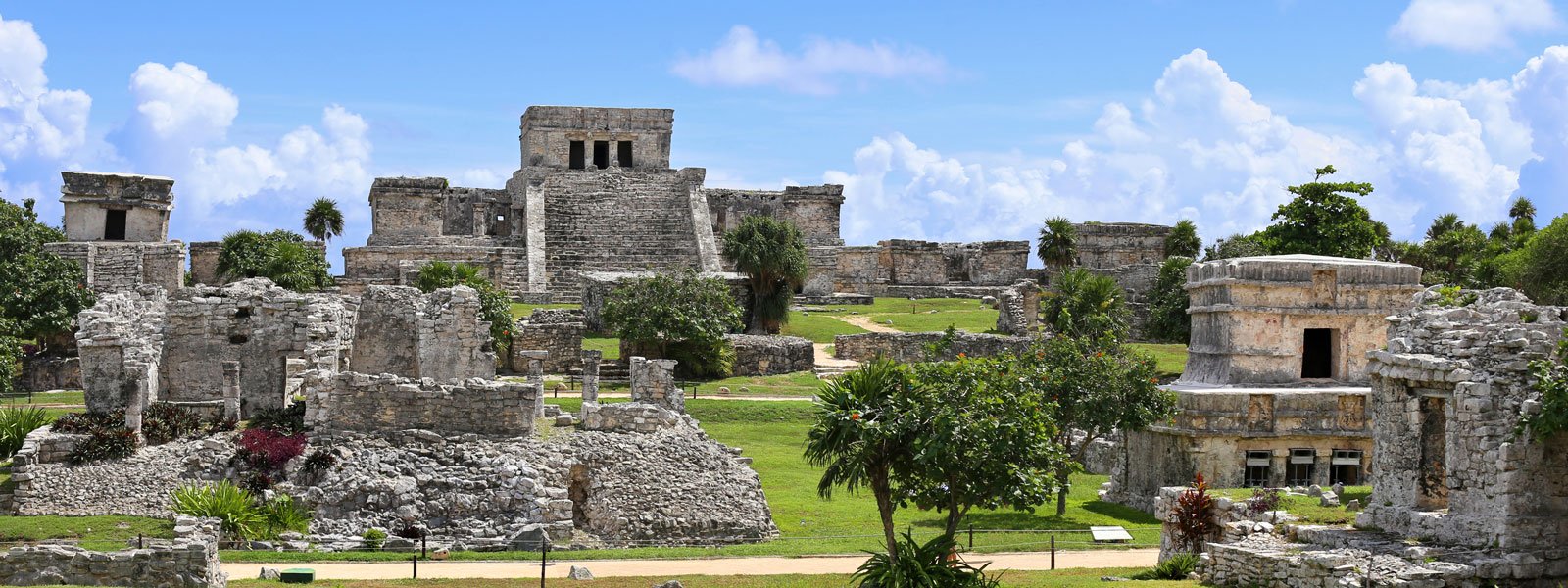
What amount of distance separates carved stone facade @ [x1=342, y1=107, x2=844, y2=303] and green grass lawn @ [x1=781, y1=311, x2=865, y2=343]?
3.54 metres

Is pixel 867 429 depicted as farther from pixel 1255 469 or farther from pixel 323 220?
pixel 323 220

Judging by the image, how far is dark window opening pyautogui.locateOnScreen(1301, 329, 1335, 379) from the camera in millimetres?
29438

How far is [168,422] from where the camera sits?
78.4 feet

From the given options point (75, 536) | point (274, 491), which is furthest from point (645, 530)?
point (75, 536)

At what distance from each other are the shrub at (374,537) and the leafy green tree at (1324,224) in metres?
36.3

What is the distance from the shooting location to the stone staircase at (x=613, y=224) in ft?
178

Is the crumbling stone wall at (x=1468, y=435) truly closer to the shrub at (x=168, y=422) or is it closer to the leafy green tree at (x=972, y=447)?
the leafy green tree at (x=972, y=447)

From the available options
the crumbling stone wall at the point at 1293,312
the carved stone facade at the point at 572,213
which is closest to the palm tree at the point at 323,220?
the carved stone facade at the point at 572,213

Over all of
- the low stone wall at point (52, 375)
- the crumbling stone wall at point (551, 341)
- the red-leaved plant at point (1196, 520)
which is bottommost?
the red-leaved plant at point (1196, 520)

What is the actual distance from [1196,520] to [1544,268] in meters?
28.2

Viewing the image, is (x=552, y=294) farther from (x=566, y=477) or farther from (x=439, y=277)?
(x=566, y=477)

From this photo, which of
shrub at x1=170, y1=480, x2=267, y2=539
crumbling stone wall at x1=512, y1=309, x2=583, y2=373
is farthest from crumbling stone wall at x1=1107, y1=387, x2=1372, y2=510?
crumbling stone wall at x1=512, y1=309, x2=583, y2=373

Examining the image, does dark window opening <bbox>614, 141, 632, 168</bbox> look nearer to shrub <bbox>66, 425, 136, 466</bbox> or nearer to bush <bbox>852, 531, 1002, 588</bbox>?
shrub <bbox>66, 425, 136, 466</bbox>

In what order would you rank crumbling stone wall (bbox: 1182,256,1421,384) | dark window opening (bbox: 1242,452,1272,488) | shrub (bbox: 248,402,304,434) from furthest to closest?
crumbling stone wall (bbox: 1182,256,1421,384), dark window opening (bbox: 1242,452,1272,488), shrub (bbox: 248,402,304,434)
